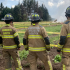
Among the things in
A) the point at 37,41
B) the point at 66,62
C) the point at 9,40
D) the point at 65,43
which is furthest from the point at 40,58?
the point at 9,40

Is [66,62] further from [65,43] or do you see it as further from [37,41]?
[37,41]

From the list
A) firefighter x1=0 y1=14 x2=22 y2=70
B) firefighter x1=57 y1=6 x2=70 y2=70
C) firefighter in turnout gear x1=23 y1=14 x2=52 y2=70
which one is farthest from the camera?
firefighter x1=0 y1=14 x2=22 y2=70

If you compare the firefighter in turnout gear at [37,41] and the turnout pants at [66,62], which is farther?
the firefighter in turnout gear at [37,41]

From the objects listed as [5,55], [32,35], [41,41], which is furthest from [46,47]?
[5,55]

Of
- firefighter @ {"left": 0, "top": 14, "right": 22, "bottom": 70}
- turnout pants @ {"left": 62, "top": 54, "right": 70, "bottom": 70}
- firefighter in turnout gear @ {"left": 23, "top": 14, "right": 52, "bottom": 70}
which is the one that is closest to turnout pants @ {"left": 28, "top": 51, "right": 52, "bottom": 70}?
firefighter in turnout gear @ {"left": 23, "top": 14, "right": 52, "bottom": 70}

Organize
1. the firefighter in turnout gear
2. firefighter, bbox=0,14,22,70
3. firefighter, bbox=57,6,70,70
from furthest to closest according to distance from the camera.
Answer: firefighter, bbox=0,14,22,70, the firefighter in turnout gear, firefighter, bbox=57,6,70,70

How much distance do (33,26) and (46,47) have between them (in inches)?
29.5

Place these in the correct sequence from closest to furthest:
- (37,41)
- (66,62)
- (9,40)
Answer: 1. (66,62)
2. (37,41)
3. (9,40)

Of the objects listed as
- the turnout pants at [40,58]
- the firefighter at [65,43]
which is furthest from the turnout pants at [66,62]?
the turnout pants at [40,58]

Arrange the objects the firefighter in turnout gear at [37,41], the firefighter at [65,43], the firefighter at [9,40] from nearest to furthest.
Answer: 1. the firefighter at [65,43]
2. the firefighter in turnout gear at [37,41]
3. the firefighter at [9,40]

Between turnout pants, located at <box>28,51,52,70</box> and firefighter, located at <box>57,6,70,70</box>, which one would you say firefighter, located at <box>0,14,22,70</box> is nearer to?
turnout pants, located at <box>28,51,52,70</box>

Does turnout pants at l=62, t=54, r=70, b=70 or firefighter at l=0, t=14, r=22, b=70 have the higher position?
firefighter at l=0, t=14, r=22, b=70

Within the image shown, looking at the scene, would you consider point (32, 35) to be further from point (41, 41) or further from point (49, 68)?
point (49, 68)

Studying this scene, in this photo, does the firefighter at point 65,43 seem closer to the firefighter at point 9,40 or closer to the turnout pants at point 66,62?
the turnout pants at point 66,62
